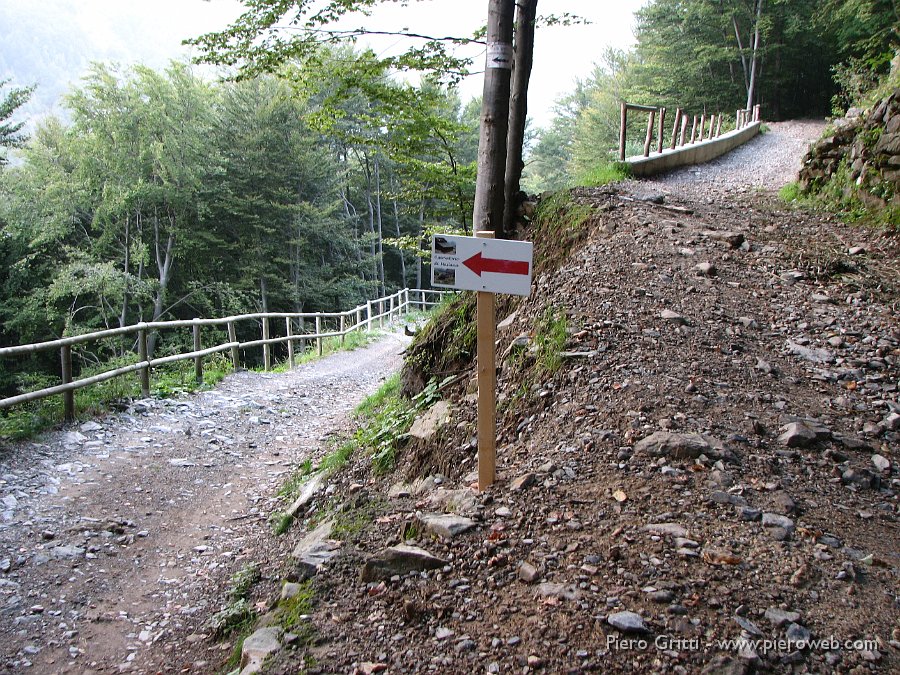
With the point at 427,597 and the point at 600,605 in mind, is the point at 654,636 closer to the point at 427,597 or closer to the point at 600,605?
the point at 600,605

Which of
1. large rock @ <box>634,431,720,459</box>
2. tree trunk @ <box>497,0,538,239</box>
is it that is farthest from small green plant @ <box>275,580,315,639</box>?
tree trunk @ <box>497,0,538,239</box>

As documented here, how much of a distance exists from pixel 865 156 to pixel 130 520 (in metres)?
9.60

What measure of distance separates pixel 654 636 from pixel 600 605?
0.80 ft

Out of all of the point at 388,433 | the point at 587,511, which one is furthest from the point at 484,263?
the point at 388,433

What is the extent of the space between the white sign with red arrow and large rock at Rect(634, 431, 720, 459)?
115cm

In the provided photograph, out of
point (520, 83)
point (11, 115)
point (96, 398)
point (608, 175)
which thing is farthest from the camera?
point (11, 115)

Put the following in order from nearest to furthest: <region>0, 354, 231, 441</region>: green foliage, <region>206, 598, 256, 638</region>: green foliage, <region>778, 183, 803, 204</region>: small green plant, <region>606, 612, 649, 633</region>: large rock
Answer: <region>606, 612, 649, 633</region>: large rock, <region>206, 598, 256, 638</region>: green foliage, <region>0, 354, 231, 441</region>: green foliage, <region>778, 183, 803, 204</region>: small green plant

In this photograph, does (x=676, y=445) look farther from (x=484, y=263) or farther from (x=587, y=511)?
(x=484, y=263)

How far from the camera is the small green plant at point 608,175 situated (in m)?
11.1

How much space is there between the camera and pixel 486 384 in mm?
3473

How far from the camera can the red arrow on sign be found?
3275mm

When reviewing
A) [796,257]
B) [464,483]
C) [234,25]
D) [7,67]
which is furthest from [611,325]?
[7,67]

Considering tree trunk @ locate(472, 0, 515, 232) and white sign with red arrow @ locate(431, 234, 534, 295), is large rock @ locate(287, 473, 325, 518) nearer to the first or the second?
white sign with red arrow @ locate(431, 234, 534, 295)

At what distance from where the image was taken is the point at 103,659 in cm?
338
